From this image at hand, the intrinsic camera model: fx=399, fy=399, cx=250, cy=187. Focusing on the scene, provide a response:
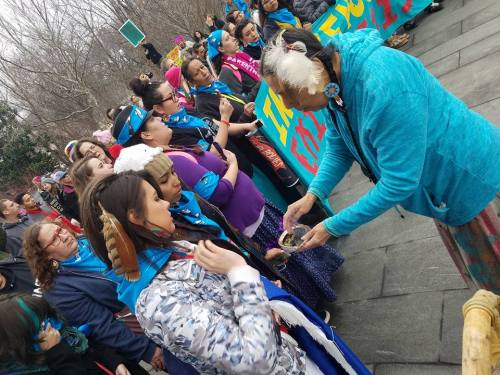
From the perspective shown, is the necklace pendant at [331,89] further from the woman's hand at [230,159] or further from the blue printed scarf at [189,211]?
the woman's hand at [230,159]

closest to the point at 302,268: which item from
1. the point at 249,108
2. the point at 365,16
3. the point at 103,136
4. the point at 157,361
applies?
the point at 157,361

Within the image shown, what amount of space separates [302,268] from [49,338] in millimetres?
1739

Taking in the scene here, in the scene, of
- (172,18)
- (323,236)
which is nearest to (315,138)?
(323,236)

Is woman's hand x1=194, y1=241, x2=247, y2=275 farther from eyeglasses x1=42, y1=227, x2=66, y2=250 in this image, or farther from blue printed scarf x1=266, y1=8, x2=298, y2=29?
blue printed scarf x1=266, y1=8, x2=298, y2=29

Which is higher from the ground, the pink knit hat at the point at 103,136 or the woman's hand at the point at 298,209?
the pink knit hat at the point at 103,136

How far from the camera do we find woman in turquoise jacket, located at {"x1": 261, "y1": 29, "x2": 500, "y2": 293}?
142 cm

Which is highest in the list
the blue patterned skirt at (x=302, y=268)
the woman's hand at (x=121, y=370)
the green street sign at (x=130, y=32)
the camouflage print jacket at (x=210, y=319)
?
Result: the green street sign at (x=130, y=32)

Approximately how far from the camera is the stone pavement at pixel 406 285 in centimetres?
243

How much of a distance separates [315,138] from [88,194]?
3.36m

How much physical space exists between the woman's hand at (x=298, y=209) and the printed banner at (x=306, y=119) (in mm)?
1177

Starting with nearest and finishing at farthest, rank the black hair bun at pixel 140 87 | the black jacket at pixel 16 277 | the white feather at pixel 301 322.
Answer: the white feather at pixel 301 322 < the black jacket at pixel 16 277 < the black hair bun at pixel 140 87

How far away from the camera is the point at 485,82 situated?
4.25 meters

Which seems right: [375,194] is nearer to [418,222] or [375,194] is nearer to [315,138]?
[418,222]

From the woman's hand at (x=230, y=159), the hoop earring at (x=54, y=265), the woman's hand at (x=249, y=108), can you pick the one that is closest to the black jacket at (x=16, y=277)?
the hoop earring at (x=54, y=265)
